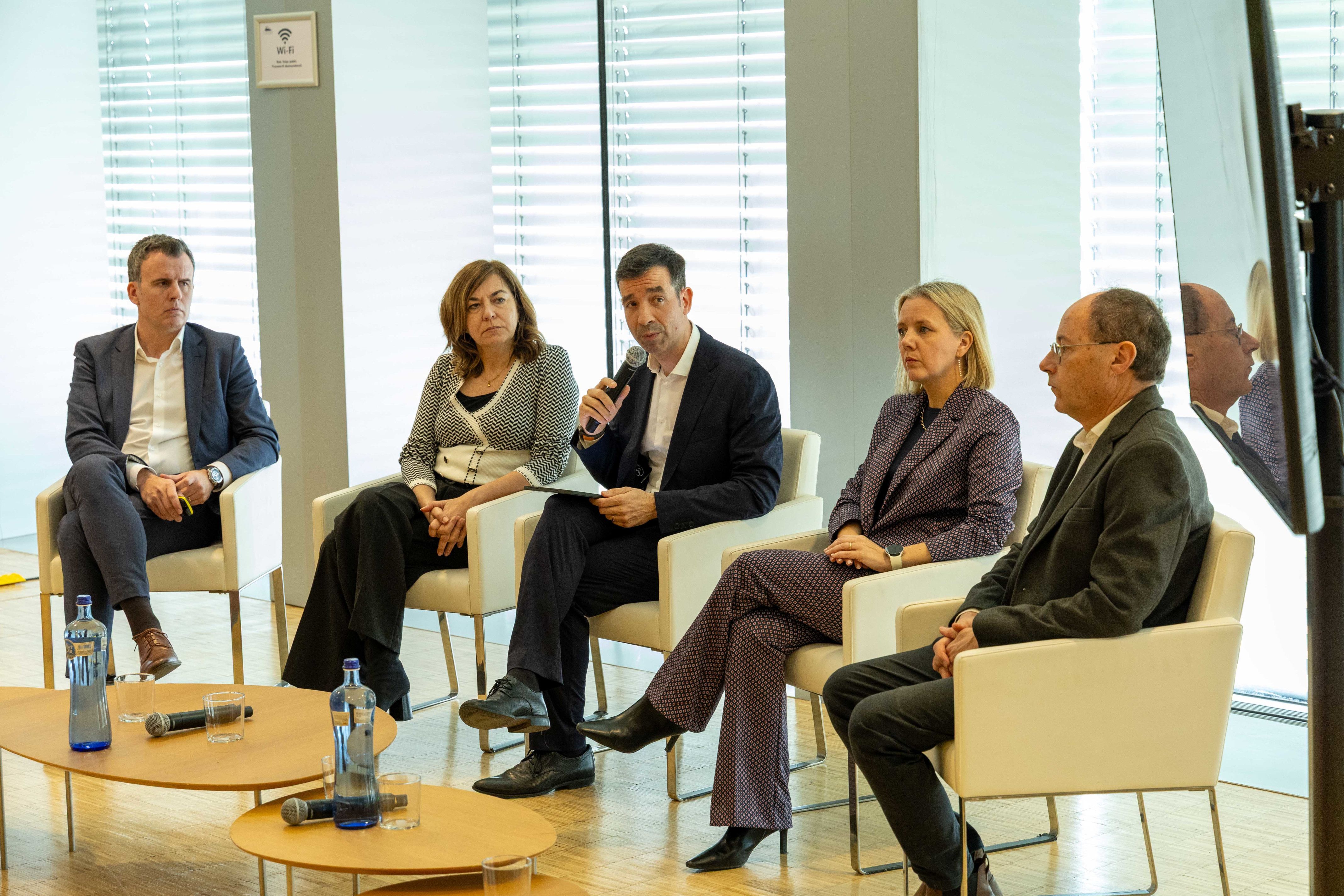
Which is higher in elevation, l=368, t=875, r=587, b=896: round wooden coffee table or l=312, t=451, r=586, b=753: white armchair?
l=312, t=451, r=586, b=753: white armchair

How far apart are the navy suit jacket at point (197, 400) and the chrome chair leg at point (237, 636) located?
0.33 meters

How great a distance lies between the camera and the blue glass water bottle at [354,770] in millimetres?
2385

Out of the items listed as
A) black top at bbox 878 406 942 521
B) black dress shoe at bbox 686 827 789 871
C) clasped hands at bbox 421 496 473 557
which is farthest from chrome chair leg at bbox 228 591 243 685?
black top at bbox 878 406 942 521

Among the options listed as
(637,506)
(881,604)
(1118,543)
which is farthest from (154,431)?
(1118,543)

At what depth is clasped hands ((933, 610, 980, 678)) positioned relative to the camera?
106 inches

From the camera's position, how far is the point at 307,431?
5668 mm

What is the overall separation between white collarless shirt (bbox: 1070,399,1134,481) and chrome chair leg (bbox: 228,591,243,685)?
8.72 ft

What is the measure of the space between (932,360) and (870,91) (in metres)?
1.21

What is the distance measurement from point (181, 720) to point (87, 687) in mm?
200

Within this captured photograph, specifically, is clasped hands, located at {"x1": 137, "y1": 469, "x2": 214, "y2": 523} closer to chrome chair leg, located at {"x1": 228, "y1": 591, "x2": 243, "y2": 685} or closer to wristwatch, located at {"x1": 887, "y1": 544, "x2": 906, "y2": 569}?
chrome chair leg, located at {"x1": 228, "y1": 591, "x2": 243, "y2": 685}

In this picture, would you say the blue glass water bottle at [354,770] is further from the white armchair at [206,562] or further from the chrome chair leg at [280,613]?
the chrome chair leg at [280,613]

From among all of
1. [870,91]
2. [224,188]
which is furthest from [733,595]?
[224,188]

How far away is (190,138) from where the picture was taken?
671cm

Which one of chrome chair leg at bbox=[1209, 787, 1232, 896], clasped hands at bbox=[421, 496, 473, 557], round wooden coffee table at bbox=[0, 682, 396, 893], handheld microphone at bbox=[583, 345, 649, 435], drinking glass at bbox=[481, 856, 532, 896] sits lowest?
chrome chair leg at bbox=[1209, 787, 1232, 896]
